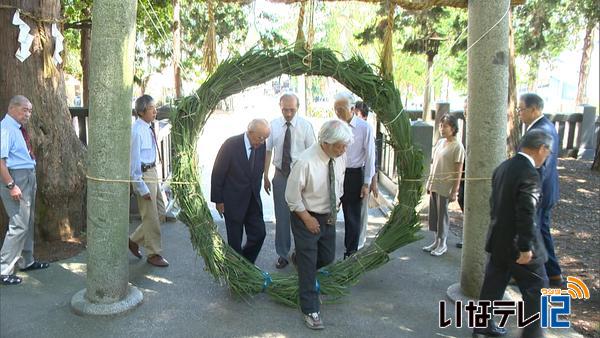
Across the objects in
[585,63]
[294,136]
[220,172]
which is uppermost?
[585,63]

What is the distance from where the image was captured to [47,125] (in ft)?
18.5

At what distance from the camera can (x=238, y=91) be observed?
430 centimetres

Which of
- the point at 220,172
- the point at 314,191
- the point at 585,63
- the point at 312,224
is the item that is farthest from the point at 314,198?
the point at 585,63

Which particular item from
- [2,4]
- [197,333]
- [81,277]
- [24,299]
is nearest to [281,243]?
[197,333]

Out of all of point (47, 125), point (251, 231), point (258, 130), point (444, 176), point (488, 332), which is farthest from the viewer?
point (47, 125)

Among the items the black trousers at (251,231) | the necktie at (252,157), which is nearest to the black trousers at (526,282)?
the black trousers at (251,231)

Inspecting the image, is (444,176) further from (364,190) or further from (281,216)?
(281,216)

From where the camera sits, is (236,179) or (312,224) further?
(236,179)

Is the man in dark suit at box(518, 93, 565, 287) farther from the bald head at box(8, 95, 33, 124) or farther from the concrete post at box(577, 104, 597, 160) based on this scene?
the concrete post at box(577, 104, 597, 160)

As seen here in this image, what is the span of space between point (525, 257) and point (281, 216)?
8.51 feet

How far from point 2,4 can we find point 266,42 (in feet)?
10.1

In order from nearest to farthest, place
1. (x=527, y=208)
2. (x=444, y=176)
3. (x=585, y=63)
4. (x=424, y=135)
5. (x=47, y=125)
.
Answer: (x=527, y=208) < (x=444, y=176) < (x=47, y=125) < (x=424, y=135) < (x=585, y=63)

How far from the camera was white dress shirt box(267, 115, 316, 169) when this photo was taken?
5.07 metres

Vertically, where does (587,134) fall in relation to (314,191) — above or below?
above
